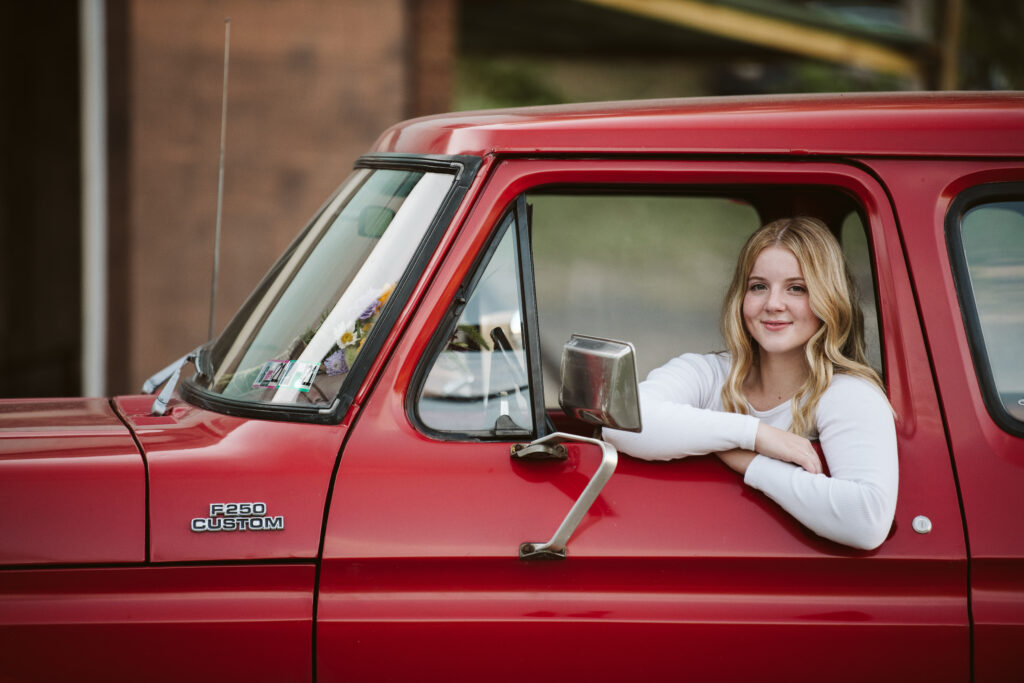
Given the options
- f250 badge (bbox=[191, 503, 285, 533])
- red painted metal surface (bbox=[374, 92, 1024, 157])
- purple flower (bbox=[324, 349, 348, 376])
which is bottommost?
f250 badge (bbox=[191, 503, 285, 533])

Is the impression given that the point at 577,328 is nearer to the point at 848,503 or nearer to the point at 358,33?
the point at 848,503

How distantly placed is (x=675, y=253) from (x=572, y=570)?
115 inches

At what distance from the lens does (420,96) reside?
7539mm

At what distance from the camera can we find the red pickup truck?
2.07 metres

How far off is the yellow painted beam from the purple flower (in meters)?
6.52

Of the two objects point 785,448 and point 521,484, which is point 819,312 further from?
point 521,484

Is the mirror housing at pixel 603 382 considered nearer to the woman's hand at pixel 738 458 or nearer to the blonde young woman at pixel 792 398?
the blonde young woman at pixel 792 398

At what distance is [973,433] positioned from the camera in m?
2.21

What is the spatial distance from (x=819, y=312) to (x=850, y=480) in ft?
1.48

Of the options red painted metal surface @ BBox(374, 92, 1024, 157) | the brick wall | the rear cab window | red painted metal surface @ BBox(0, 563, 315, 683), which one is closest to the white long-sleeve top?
the rear cab window

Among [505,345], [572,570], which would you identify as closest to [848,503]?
[572,570]

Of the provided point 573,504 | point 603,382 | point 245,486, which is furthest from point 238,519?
point 603,382

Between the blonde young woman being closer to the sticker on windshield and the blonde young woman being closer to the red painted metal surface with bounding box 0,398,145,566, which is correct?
the sticker on windshield

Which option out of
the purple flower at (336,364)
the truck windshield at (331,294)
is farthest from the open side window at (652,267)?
the purple flower at (336,364)
